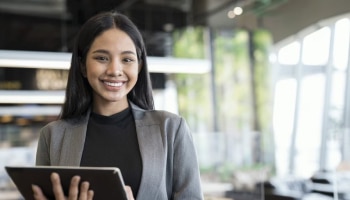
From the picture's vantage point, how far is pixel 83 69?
154cm

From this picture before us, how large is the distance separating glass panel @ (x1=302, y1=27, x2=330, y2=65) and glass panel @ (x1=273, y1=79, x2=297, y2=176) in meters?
0.56

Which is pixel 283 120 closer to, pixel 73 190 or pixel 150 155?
pixel 150 155

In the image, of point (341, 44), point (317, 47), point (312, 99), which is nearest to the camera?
point (341, 44)

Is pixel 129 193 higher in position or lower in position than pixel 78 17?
lower

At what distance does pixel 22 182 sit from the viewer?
1304 mm

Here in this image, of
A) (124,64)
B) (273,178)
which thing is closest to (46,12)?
(273,178)

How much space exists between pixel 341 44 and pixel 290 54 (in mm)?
1200

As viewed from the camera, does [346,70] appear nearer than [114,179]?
No

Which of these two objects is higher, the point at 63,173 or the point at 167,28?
the point at 167,28

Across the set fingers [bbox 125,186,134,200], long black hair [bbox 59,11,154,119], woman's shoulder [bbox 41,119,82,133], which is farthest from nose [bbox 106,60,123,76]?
fingers [bbox 125,186,134,200]

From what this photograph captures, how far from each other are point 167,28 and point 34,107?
7.90ft

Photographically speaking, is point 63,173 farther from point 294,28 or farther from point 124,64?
point 294,28

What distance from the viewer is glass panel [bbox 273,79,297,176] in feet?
26.1

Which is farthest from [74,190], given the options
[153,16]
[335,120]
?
[153,16]
